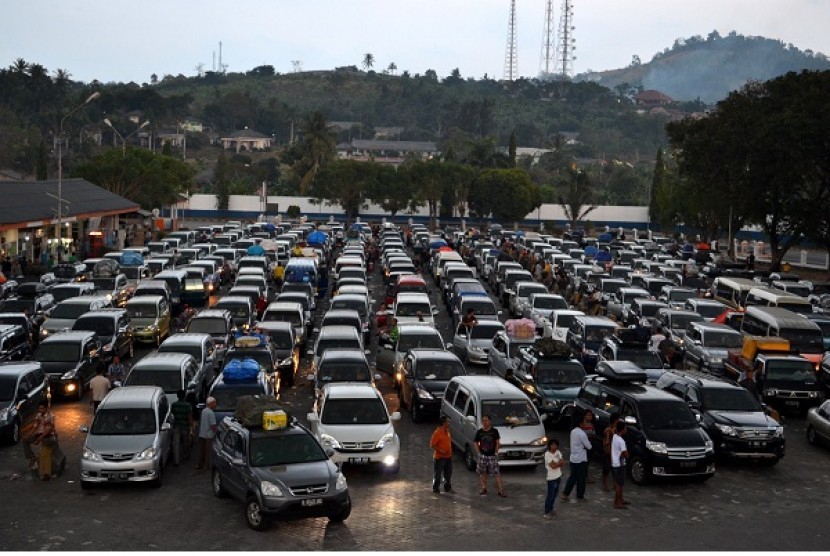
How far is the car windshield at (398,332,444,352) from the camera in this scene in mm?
28047

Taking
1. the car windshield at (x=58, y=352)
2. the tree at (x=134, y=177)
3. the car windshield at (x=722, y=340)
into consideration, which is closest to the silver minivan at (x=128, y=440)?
the car windshield at (x=58, y=352)

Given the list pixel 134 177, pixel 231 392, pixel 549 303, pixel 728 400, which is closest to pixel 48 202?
pixel 134 177

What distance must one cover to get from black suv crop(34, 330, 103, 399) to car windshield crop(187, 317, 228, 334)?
3898 millimetres

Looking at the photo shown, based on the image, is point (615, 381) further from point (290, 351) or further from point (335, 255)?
point (335, 255)

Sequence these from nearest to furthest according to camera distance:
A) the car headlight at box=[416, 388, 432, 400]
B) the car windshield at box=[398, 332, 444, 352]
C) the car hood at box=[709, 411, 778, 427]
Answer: the car hood at box=[709, 411, 778, 427] < the car headlight at box=[416, 388, 432, 400] < the car windshield at box=[398, 332, 444, 352]

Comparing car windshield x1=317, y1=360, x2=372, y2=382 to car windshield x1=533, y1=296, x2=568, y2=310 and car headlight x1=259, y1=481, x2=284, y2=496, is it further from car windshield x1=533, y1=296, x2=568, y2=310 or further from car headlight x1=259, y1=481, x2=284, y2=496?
car windshield x1=533, y1=296, x2=568, y2=310

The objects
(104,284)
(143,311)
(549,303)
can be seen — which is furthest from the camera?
(104,284)

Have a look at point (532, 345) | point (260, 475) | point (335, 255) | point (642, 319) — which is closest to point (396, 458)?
point (260, 475)

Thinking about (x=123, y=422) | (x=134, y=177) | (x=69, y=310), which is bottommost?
(x=123, y=422)

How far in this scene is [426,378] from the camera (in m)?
24.3

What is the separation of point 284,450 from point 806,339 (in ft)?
66.2

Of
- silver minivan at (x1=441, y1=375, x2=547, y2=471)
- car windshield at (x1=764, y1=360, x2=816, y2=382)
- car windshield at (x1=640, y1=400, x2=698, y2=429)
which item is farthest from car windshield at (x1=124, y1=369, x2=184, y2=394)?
car windshield at (x1=764, y1=360, x2=816, y2=382)

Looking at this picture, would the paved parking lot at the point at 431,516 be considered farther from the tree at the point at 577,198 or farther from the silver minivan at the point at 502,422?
the tree at the point at 577,198

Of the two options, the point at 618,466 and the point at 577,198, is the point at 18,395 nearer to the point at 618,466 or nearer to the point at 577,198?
the point at 618,466
